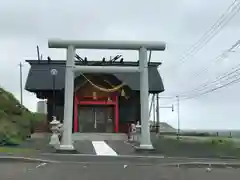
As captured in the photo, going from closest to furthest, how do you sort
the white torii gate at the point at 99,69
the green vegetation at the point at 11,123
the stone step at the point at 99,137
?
the white torii gate at the point at 99,69
the green vegetation at the point at 11,123
the stone step at the point at 99,137

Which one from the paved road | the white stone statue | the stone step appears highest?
the white stone statue

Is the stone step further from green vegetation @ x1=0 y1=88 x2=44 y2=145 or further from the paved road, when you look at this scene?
the paved road

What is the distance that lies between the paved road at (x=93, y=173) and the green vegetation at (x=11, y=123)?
9823mm

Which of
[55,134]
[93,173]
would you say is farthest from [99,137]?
[93,173]

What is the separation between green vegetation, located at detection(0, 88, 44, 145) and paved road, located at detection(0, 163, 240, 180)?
32.2 feet

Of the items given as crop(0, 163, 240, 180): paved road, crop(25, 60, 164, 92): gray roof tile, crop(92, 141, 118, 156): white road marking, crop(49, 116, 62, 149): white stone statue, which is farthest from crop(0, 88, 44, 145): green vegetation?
crop(0, 163, 240, 180): paved road

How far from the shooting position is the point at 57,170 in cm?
1353

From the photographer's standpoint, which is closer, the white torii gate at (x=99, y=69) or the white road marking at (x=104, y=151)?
the white road marking at (x=104, y=151)

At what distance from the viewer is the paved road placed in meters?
12.0

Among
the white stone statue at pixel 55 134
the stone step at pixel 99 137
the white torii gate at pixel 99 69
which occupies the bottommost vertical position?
the stone step at pixel 99 137

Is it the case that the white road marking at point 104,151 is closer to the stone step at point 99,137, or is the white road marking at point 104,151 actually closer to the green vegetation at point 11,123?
the green vegetation at point 11,123

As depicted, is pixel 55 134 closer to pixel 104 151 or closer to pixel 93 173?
pixel 104 151

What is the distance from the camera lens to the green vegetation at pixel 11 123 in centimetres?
2502

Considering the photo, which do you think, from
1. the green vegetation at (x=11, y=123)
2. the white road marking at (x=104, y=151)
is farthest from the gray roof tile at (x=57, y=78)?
the white road marking at (x=104, y=151)
